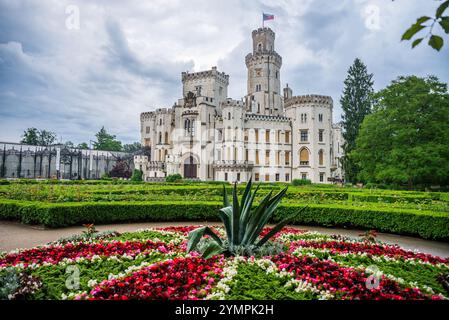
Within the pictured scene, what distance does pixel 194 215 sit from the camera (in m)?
12.3

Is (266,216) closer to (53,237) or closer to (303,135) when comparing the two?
(53,237)

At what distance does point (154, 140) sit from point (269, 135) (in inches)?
790

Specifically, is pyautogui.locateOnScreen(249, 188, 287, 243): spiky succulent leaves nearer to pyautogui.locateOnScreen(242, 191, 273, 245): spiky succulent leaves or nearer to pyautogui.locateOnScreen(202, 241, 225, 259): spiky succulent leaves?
pyautogui.locateOnScreen(242, 191, 273, 245): spiky succulent leaves

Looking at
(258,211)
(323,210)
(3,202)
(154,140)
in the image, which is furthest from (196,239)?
(154,140)

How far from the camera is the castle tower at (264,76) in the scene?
160 feet

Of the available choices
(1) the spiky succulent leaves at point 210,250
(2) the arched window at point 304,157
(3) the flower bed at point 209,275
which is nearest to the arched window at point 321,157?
(2) the arched window at point 304,157

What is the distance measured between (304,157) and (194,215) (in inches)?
1294

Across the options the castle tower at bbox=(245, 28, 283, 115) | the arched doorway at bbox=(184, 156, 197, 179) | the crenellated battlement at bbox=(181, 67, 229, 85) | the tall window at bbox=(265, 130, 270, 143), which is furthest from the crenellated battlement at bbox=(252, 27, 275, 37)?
the arched doorway at bbox=(184, 156, 197, 179)

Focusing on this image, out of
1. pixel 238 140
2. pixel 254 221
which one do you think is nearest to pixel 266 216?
pixel 254 221

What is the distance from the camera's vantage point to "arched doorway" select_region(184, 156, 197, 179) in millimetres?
43062

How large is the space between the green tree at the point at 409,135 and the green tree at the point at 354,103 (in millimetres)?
8716

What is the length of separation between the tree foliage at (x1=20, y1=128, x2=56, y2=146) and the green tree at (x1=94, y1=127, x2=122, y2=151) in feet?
39.0

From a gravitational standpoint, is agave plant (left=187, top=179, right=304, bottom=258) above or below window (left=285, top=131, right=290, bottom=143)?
below

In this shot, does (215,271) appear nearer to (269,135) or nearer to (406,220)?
(406,220)
